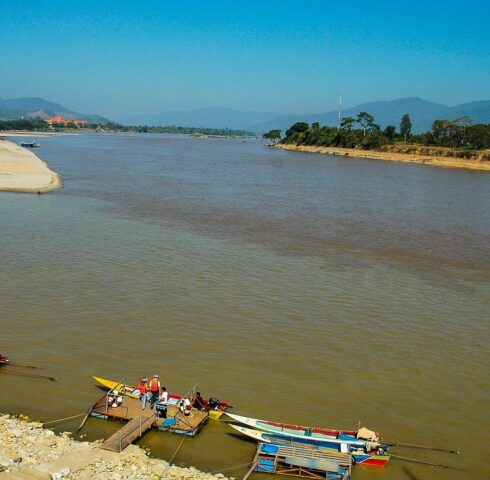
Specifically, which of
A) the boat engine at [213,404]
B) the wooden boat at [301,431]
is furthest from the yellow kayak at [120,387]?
the wooden boat at [301,431]

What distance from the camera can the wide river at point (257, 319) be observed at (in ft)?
44.4

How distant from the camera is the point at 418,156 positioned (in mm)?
115438

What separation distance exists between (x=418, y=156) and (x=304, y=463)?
11277 cm

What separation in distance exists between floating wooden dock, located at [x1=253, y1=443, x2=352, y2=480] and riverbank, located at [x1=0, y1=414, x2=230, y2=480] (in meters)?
1.11

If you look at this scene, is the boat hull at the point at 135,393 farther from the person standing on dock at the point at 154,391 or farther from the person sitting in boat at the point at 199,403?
the person standing on dock at the point at 154,391

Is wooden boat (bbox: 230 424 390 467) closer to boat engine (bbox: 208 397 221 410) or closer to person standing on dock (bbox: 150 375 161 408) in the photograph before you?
boat engine (bbox: 208 397 221 410)

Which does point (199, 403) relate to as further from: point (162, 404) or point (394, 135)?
point (394, 135)

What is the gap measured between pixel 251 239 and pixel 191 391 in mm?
18358

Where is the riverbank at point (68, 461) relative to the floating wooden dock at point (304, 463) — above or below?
above

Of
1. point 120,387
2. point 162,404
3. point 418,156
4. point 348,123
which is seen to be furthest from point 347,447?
point 348,123

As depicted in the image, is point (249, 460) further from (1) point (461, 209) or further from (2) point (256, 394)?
(1) point (461, 209)

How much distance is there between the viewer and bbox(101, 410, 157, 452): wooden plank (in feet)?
37.1

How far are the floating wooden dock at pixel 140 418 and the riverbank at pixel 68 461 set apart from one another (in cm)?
44

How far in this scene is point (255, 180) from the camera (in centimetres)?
6369
